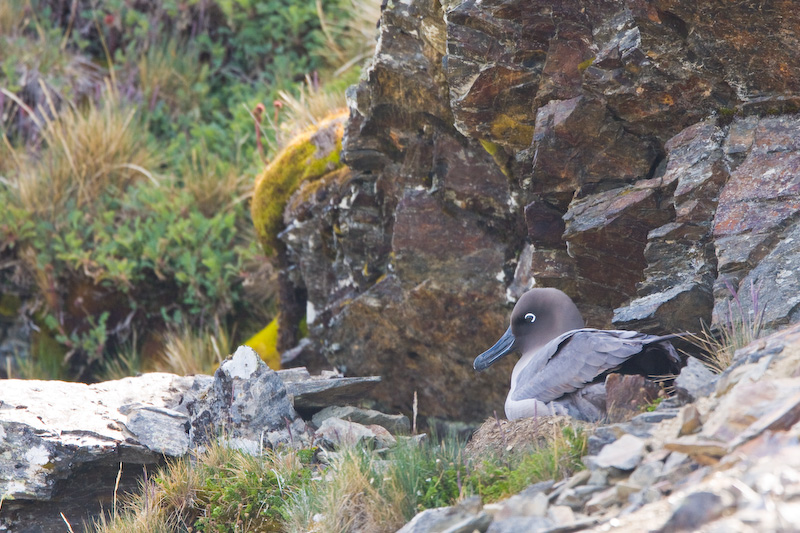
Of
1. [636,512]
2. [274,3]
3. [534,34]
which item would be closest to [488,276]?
[534,34]

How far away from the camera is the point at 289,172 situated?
7.99 metres

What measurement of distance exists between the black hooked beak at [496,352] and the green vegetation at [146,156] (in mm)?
3843

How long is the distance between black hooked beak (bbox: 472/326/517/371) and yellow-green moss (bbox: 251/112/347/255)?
2963mm

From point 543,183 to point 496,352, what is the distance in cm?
A: 116

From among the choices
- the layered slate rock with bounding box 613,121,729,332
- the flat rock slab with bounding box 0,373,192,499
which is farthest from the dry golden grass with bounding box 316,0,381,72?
the layered slate rock with bounding box 613,121,729,332

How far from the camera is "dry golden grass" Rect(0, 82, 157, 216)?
963 cm

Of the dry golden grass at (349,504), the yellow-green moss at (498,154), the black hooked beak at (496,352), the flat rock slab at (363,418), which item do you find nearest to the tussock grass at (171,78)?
the yellow-green moss at (498,154)

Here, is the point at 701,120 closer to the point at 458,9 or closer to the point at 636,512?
the point at 458,9

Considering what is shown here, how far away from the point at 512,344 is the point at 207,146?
6.89 meters

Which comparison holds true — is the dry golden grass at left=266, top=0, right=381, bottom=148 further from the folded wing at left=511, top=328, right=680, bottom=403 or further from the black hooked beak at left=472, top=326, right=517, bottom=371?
the folded wing at left=511, top=328, right=680, bottom=403

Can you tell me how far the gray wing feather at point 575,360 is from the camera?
4.26m

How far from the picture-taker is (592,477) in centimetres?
314

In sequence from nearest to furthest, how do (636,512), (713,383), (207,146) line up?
(636,512)
(713,383)
(207,146)

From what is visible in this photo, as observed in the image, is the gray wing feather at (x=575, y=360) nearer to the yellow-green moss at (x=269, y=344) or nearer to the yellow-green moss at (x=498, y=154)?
the yellow-green moss at (x=498, y=154)
